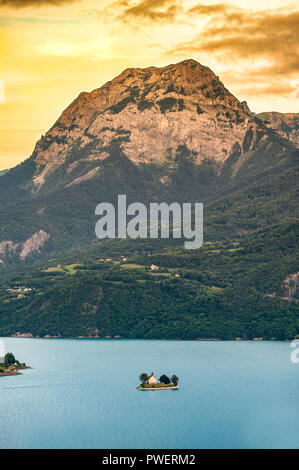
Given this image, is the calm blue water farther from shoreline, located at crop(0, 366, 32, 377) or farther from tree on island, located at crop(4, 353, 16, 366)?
tree on island, located at crop(4, 353, 16, 366)

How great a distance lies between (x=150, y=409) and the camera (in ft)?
494

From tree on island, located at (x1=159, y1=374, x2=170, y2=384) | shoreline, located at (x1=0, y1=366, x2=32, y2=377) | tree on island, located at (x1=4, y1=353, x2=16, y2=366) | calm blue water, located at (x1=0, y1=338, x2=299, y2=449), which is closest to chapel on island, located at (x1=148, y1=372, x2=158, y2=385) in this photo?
tree on island, located at (x1=159, y1=374, x2=170, y2=384)

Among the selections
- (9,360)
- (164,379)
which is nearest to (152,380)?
(164,379)

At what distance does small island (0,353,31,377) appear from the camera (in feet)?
621

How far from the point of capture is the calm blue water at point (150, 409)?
417ft

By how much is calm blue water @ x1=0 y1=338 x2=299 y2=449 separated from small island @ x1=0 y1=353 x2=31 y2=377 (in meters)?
2.84

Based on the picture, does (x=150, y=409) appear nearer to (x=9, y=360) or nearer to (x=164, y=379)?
(x=164, y=379)

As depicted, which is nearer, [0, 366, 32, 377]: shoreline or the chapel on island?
the chapel on island

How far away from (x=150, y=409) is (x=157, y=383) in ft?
69.5

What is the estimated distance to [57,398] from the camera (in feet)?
529

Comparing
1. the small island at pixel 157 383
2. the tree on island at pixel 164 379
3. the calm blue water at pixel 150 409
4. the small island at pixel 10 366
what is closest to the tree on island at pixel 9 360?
the small island at pixel 10 366

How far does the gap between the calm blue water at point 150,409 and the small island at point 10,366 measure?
284 cm
